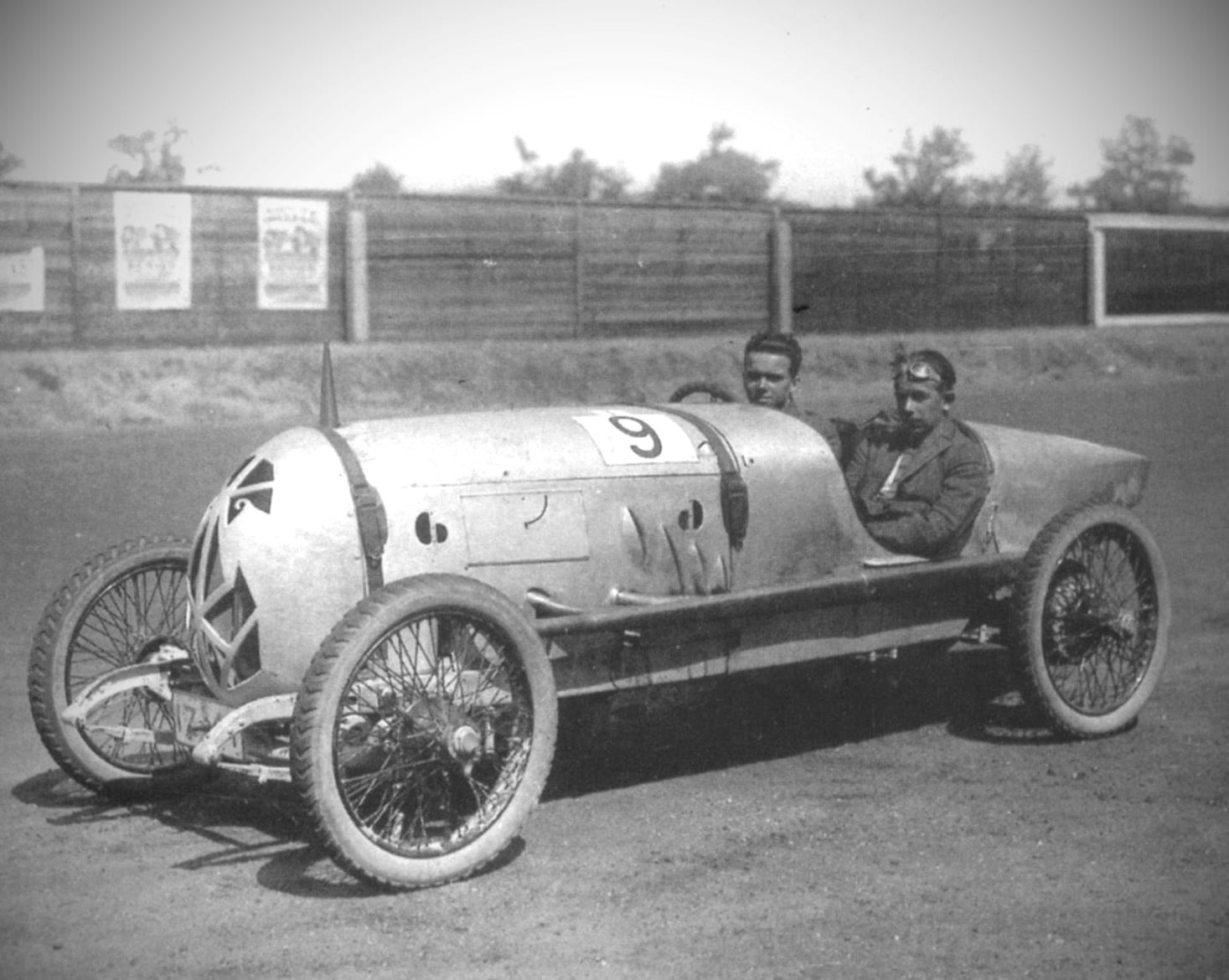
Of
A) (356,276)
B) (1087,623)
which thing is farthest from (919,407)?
(356,276)

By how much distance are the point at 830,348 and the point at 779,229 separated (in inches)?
69.8

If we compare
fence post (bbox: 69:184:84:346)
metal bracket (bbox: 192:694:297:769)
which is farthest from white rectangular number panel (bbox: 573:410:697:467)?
fence post (bbox: 69:184:84:346)

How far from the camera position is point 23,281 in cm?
1720

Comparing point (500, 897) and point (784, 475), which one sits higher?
point (784, 475)

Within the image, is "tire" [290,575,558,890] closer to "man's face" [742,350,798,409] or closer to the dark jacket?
the dark jacket

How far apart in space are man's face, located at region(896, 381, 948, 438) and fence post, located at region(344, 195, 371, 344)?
41.9 feet

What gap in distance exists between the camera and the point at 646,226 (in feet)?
69.8

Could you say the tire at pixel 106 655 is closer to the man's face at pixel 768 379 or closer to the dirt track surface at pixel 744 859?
the dirt track surface at pixel 744 859

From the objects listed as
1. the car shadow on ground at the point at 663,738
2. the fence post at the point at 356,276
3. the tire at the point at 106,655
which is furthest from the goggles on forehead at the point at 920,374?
the fence post at the point at 356,276

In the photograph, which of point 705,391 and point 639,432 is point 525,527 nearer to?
point 639,432

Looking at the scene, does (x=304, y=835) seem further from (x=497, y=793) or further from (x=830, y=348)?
(x=830, y=348)

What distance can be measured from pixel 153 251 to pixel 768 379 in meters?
12.0

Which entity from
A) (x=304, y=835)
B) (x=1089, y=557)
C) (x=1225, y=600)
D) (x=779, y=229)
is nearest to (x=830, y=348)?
(x=779, y=229)

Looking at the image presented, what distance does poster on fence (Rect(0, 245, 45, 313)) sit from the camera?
56.1 ft
